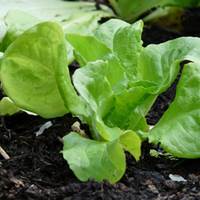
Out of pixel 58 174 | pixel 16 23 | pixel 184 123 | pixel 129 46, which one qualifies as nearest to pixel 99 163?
pixel 58 174

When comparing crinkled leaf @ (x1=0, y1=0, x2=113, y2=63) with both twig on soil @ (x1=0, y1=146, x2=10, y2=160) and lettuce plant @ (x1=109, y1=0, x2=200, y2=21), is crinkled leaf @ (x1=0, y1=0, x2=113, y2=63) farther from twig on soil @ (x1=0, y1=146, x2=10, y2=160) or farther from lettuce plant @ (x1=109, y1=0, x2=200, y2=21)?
twig on soil @ (x1=0, y1=146, x2=10, y2=160)

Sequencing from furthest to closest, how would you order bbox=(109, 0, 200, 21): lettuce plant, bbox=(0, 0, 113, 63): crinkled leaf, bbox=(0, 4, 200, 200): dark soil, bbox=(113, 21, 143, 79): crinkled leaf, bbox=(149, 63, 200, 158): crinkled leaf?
bbox=(109, 0, 200, 21): lettuce plant → bbox=(0, 0, 113, 63): crinkled leaf → bbox=(113, 21, 143, 79): crinkled leaf → bbox=(149, 63, 200, 158): crinkled leaf → bbox=(0, 4, 200, 200): dark soil

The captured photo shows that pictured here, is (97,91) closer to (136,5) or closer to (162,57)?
(162,57)

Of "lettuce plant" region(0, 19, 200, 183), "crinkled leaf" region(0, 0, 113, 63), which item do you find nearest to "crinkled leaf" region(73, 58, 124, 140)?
"lettuce plant" region(0, 19, 200, 183)

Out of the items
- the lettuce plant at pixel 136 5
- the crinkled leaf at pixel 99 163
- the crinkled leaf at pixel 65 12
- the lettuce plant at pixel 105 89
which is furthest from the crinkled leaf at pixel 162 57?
the lettuce plant at pixel 136 5

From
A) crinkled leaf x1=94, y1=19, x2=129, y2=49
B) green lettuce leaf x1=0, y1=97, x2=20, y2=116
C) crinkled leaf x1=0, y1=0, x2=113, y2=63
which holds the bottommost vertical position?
crinkled leaf x1=0, y1=0, x2=113, y2=63

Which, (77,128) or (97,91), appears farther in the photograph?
(77,128)

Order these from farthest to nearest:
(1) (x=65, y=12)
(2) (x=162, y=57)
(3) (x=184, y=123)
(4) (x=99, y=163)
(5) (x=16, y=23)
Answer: (1) (x=65, y=12) < (5) (x=16, y=23) < (2) (x=162, y=57) < (3) (x=184, y=123) < (4) (x=99, y=163)

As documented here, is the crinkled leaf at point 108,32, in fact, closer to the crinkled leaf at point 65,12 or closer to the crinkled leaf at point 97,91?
the crinkled leaf at point 97,91
